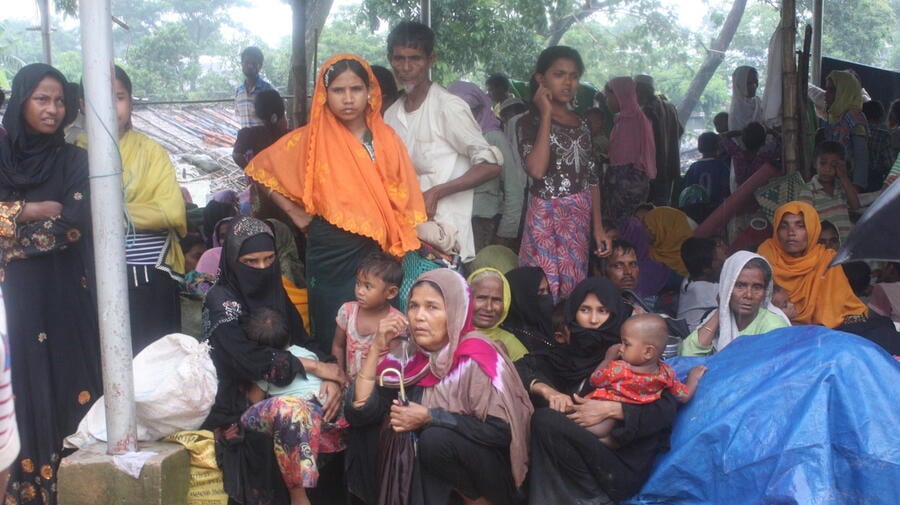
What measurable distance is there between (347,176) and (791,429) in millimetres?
2118

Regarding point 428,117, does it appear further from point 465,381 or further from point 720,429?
point 720,429

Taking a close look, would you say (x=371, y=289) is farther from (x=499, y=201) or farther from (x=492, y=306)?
(x=499, y=201)

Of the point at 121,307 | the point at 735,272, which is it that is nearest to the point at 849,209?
the point at 735,272

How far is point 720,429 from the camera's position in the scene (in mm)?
3930

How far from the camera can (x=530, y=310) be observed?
4.82m

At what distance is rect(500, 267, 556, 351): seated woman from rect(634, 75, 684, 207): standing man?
4.55 meters

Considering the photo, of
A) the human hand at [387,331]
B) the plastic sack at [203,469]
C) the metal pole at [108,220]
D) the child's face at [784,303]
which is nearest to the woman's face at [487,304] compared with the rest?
the human hand at [387,331]

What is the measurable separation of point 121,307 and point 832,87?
6943 millimetres

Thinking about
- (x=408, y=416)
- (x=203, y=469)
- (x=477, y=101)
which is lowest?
(x=203, y=469)

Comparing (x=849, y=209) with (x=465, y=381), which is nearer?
(x=465, y=381)

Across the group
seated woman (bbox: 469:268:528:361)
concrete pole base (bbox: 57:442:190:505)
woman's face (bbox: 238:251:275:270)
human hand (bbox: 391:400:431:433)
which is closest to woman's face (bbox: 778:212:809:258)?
seated woman (bbox: 469:268:528:361)

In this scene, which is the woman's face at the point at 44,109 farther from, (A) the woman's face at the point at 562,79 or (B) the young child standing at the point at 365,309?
(A) the woman's face at the point at 562,79

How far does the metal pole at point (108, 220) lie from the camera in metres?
3.57

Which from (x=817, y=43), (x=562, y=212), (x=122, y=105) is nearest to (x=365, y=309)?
(x=562, y=212)
